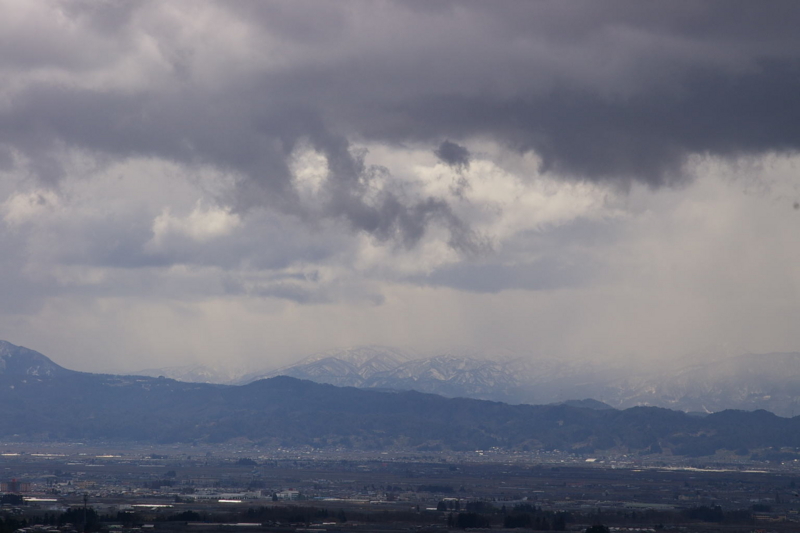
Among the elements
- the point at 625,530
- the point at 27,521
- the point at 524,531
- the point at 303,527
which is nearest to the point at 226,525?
the point at 303,527

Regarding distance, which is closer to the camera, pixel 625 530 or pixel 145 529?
pixel 145 529

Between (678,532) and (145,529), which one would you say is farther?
(678,532)

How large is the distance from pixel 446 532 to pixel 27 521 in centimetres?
6773

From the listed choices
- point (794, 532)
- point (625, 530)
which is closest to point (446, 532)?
point (625, 530)

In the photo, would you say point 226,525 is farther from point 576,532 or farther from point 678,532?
point 678,532

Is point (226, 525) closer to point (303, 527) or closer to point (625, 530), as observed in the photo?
point (303, 527)

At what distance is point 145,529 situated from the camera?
18225cm

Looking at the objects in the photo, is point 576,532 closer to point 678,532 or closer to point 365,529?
point 678,532

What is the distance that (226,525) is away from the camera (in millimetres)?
195500

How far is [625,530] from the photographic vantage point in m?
197

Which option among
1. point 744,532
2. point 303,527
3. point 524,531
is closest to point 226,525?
point 303,527

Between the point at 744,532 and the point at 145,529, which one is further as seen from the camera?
the point at 744,532

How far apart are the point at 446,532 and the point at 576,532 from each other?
21775mm

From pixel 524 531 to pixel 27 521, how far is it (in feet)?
265
